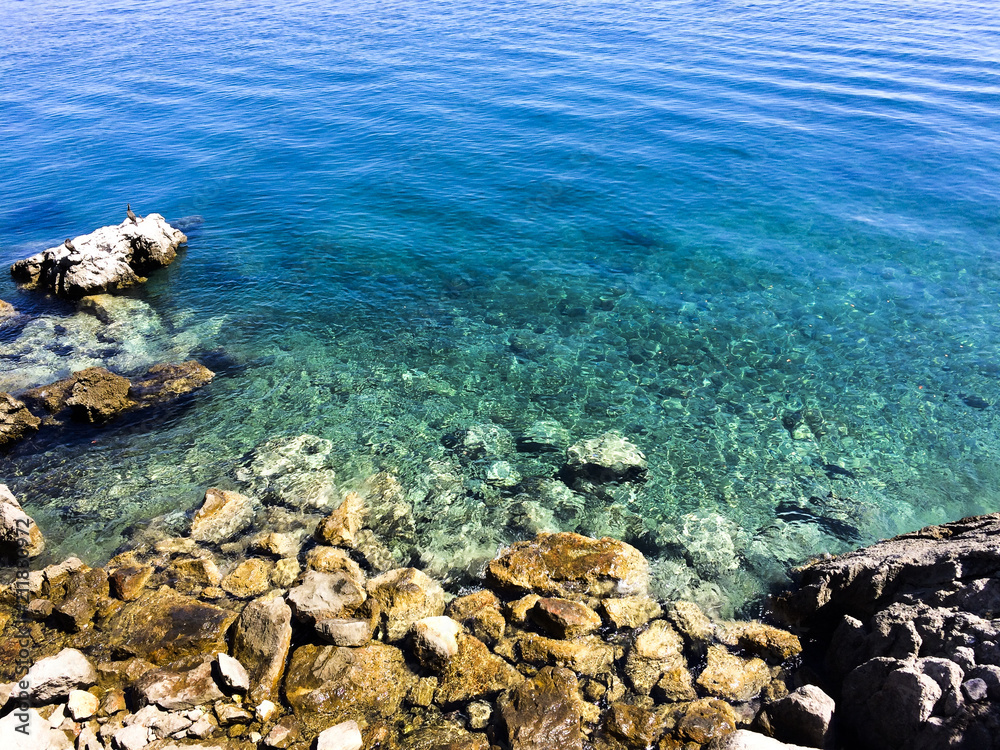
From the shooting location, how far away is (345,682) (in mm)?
10875

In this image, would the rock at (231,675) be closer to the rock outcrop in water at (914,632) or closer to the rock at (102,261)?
the rock outcrop in water at (914,632)

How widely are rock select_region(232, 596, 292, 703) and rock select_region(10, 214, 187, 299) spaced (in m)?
19.5

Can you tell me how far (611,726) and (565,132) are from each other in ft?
116

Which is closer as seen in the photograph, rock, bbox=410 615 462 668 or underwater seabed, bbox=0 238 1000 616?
rock, bbox=410 615 462 668

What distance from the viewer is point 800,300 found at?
23734 mm

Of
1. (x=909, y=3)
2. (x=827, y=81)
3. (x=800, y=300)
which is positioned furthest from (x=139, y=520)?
(x=909, y=3)

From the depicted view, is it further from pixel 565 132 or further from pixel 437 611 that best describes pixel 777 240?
pixel 437 611

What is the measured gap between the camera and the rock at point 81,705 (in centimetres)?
999

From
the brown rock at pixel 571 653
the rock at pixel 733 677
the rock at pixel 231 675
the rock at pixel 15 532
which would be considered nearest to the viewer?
the rock at pixel 231 675

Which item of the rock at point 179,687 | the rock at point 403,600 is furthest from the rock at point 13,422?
the rock at point 403,600

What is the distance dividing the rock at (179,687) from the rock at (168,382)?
10.7m

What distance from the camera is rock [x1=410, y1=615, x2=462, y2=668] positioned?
36.3 feet

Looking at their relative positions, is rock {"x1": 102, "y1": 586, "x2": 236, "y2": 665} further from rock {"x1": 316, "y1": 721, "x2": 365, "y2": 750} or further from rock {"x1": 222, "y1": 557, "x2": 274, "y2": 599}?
rock {"x1": 316, "y1": 721, "x2": 365, "y2": 750}

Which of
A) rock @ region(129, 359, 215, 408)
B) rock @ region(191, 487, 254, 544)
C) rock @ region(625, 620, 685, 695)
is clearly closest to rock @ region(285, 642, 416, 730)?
rock @ region(625, 620, 685, 695)
